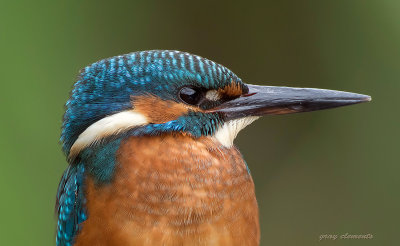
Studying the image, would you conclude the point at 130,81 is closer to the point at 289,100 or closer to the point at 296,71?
the point at 289,100

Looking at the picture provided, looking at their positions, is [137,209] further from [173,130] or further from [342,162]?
[342,162]

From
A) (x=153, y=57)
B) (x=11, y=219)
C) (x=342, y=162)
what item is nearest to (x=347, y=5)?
(x=342, y=162)

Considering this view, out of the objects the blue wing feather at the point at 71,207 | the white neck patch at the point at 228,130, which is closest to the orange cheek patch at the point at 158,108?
the white neck patch at the point at 228,130

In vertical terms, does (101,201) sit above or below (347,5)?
below

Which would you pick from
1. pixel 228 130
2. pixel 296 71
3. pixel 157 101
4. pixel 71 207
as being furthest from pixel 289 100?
pixel 296 71

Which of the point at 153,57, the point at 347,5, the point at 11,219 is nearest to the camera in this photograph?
→ the point at 153,57

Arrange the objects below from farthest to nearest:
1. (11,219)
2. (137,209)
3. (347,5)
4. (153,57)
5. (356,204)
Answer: (356,204), (347,5), (11,219), (153,57), (137,209)
